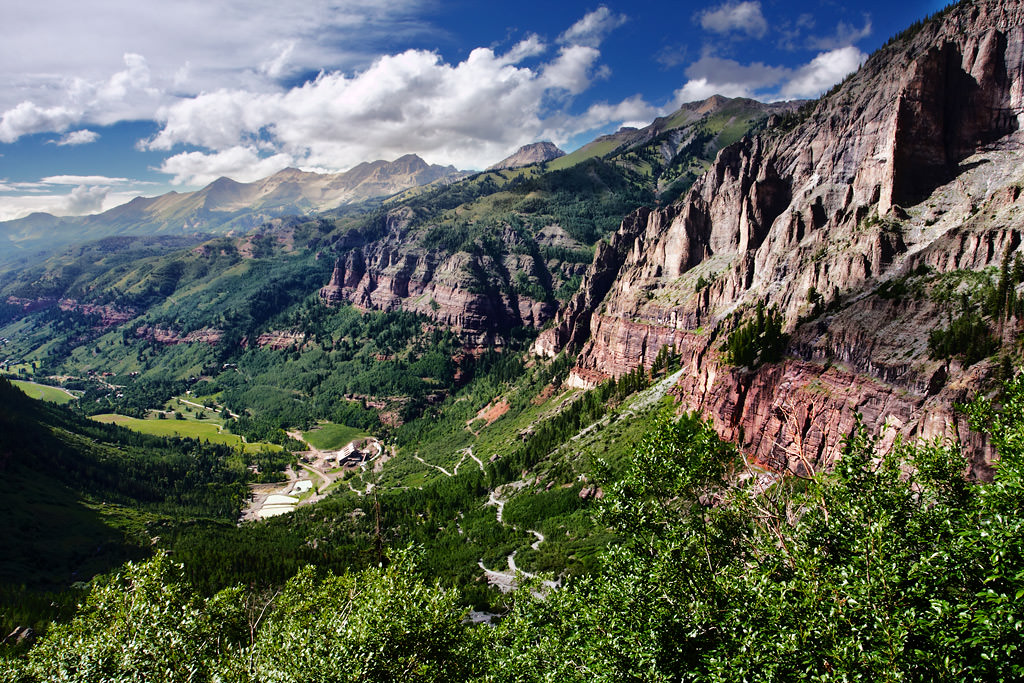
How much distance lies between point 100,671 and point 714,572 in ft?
118

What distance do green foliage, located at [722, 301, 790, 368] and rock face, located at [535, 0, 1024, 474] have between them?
2681mm

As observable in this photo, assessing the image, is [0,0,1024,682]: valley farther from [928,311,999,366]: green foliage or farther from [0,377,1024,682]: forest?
[928,311,999,366]: green foliage

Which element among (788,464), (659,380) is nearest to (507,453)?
(659,380)

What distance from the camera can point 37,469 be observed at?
517 ft

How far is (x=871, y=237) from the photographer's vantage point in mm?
113000

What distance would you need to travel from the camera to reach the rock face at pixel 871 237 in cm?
8844

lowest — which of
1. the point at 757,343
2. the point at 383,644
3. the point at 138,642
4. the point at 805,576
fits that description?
the point at 383,644

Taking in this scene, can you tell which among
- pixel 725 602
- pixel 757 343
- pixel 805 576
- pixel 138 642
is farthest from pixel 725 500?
pixel 757 343

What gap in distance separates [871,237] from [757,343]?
35.6 m

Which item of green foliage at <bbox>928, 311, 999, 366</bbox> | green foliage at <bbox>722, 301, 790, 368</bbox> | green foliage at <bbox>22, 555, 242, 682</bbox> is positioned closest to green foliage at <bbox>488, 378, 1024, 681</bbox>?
green foliage at <bbox>22, 555, 242, 682</bbox>

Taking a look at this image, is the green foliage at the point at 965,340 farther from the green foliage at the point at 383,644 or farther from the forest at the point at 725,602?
the green foliage at the point at 383,644

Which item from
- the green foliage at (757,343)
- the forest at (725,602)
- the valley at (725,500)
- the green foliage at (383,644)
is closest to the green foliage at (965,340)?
the valley at (725,500)

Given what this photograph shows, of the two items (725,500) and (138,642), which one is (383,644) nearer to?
(138,642)

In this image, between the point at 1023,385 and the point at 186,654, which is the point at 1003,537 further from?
the point at 186,654
